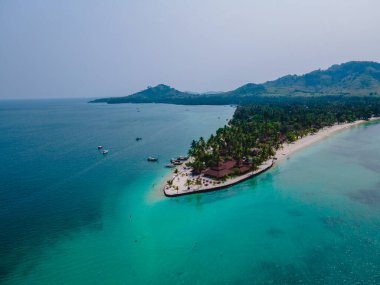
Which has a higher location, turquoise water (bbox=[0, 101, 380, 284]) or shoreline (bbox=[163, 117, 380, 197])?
shoreline (bbox=[163, 117, 380, 197])

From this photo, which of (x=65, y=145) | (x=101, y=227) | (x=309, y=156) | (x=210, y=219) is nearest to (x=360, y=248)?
(x=210, y=219)

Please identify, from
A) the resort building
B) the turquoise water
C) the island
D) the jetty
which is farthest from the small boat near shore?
the resort building

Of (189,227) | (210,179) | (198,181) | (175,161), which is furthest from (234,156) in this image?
(189,227)

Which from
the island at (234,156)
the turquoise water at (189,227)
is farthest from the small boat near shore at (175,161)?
the turquoise water at (189,227)

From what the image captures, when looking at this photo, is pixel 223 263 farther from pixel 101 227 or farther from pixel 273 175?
pixel 273 175

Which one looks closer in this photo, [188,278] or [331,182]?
[188,278]

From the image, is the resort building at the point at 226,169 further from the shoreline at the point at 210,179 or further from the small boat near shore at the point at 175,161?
the small boat near shore at the point at 175,161

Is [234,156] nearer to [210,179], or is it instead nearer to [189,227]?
[210,179]

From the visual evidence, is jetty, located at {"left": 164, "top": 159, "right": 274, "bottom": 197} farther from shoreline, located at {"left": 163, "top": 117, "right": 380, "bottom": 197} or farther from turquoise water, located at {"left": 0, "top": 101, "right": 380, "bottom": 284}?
turquoise water, located at {"left": 0, "top": 101, "right": 380, "bottom": 284}
